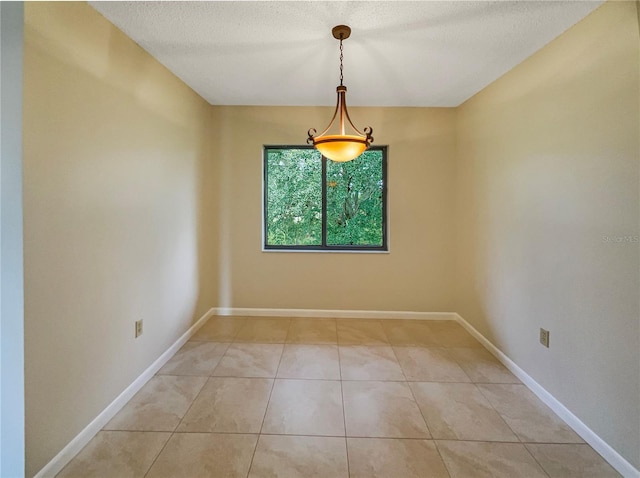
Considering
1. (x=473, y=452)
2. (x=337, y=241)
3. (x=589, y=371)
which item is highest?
(x=337, y=241)

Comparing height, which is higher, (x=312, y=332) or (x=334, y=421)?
(x=312, y=332)

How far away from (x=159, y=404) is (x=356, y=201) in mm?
2702

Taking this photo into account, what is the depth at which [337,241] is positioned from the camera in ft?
12.0

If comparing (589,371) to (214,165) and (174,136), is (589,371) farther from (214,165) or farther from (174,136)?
(214,165)

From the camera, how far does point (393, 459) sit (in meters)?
1.58

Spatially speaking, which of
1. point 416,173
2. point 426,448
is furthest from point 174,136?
point 426,448

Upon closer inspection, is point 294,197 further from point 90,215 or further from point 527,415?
point 527,415

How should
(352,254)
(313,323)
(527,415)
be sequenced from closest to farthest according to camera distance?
1. (527,415)
2. (313,323)
3. (352,254)

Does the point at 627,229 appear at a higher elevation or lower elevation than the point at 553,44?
lower

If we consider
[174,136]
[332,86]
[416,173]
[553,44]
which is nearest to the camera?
[553,44]

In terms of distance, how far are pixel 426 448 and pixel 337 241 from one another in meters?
2.33

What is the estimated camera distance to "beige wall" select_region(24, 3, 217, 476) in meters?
1.38

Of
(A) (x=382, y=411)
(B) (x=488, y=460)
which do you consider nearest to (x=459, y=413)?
(B) (x=488, y=460)

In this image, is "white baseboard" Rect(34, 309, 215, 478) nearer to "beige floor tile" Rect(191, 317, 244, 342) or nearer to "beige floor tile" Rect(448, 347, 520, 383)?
"beige floor tile" Rect(191, 317, 244, 342)
